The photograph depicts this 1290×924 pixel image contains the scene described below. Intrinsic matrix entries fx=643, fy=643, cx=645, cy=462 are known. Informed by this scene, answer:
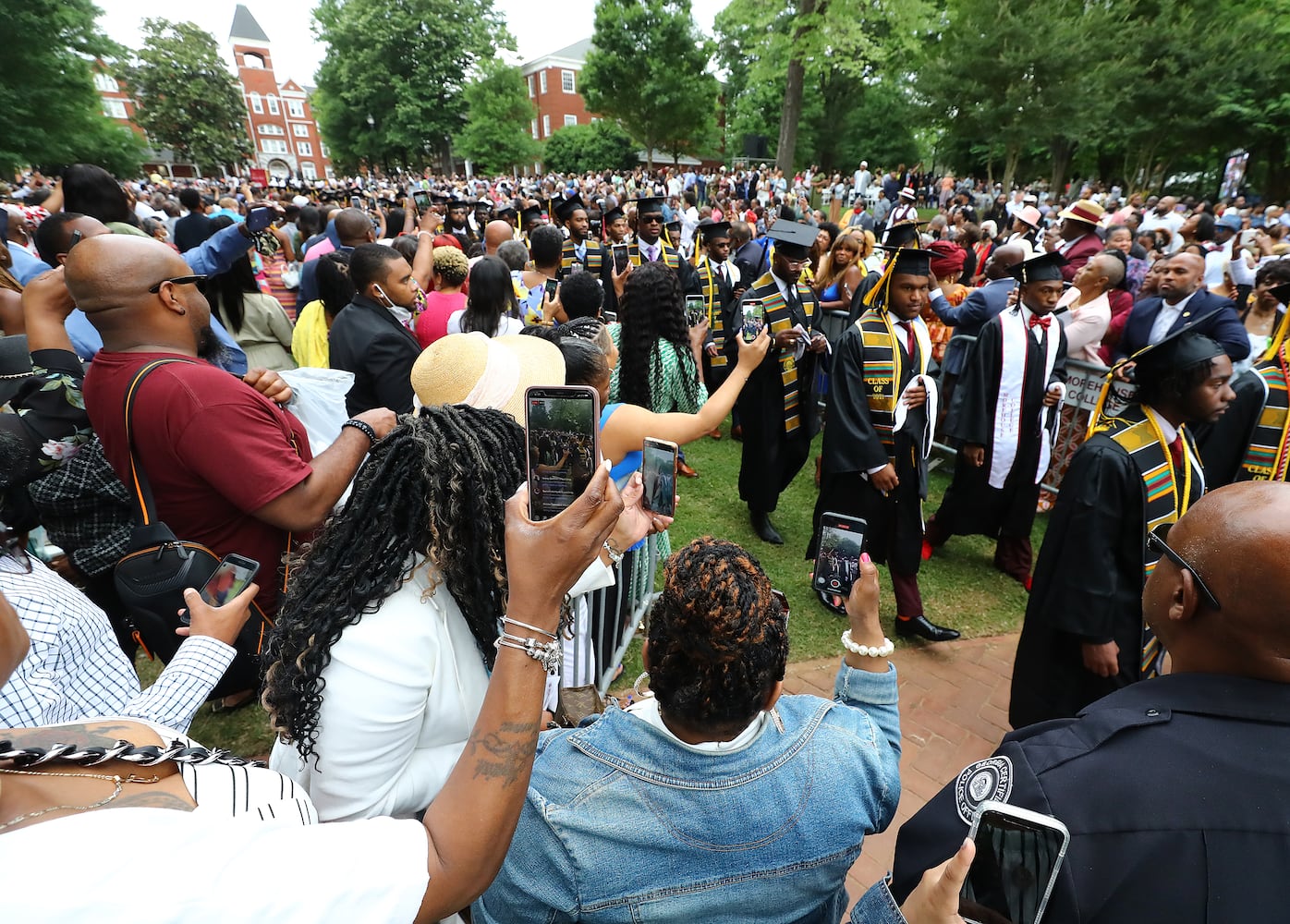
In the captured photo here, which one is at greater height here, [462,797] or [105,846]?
[105,846]

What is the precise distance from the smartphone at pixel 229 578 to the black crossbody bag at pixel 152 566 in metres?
0.13

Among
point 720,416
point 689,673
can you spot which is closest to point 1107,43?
point 720,416

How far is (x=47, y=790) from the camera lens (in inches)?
31.5

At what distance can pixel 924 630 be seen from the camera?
13.6ft

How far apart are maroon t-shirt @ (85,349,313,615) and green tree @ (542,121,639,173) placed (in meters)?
44.7

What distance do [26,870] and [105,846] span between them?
65mm

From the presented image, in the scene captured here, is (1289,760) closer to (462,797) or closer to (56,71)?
(462,797)

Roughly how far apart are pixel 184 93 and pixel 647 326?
5848cm

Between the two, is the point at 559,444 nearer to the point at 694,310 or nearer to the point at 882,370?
the point at 882,370

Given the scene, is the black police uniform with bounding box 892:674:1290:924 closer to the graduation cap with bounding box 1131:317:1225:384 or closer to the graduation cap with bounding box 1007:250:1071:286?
the graduation cap with bounding box 1131:317:1225:384

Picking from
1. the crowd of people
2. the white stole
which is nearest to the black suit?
the crowd of people

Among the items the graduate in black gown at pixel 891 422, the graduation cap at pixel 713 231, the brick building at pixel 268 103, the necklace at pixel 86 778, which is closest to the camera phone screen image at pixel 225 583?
the necklace at pixel 86 778

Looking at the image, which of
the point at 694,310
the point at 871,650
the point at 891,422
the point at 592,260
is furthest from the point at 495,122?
the point at 871,650

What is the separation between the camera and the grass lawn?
11.2ft
